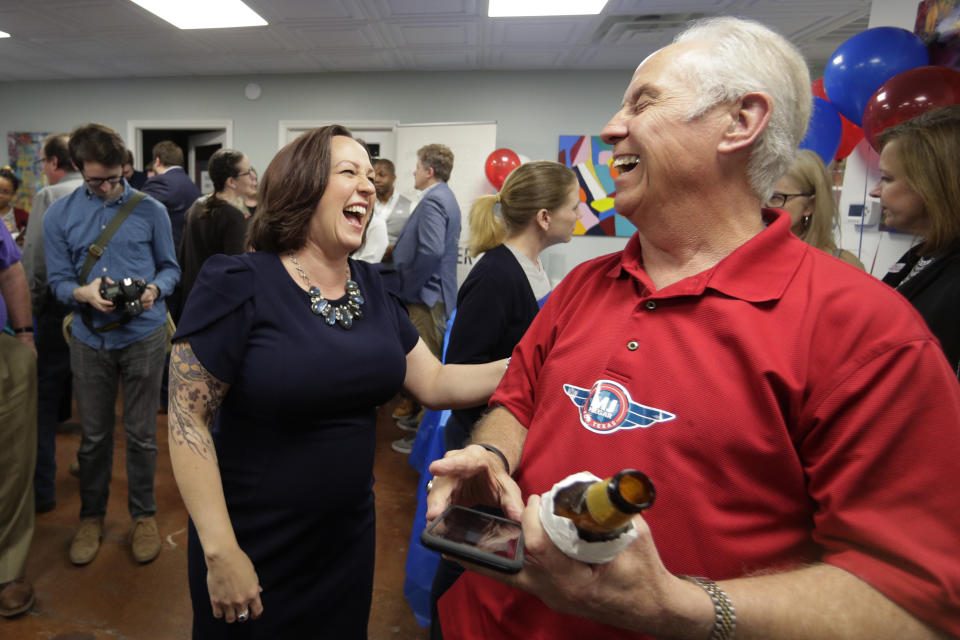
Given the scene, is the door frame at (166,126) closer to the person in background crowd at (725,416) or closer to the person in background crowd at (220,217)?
the person in background crowd at (220,217)

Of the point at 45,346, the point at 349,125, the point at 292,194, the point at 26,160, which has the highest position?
the point at 349,125

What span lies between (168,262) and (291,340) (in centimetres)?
169

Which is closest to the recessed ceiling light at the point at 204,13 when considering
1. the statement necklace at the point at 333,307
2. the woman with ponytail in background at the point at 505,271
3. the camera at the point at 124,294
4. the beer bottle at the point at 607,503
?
the camera at the point at 124,294

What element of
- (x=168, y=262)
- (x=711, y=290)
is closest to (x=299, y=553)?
(x=711, y=290)

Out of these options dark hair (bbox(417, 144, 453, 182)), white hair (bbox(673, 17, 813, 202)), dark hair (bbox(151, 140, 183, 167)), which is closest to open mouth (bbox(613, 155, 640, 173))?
white hair (bbox(673, 17, 813, 202))

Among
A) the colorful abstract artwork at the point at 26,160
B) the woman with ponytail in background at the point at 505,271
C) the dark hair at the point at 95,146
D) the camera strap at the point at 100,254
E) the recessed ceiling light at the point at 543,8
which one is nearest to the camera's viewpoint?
the woman with ponytail in background at the point at 505,271

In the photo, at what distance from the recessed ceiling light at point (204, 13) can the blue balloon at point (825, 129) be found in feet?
13.9

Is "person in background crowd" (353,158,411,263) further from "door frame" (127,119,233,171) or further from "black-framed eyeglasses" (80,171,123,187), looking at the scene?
"door frame" (127,119,233,171)

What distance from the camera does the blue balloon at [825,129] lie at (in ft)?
8.66

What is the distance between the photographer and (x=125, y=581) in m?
2.14

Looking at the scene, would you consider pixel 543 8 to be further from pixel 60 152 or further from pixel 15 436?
pixel 15 436

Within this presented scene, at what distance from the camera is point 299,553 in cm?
119

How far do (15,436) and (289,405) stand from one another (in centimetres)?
155

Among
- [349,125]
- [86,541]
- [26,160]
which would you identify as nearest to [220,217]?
[86,541]
